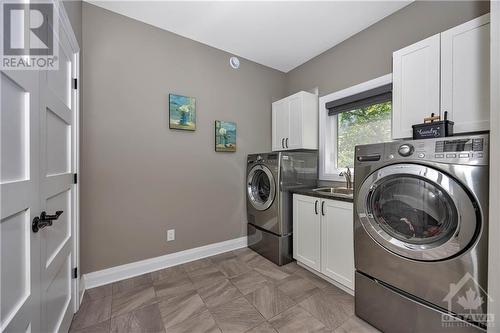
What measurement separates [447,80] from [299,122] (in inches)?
58.5

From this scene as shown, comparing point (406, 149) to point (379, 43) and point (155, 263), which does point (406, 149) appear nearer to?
point (379, 43)

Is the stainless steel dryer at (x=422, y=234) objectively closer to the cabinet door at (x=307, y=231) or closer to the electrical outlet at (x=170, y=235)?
the cabinet door at (x=307, y=231)

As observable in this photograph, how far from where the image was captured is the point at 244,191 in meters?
2.96

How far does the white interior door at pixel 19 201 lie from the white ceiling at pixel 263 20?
168cm

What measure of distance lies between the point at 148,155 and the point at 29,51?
1453 mm

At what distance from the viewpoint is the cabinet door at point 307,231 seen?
2117 millimetres

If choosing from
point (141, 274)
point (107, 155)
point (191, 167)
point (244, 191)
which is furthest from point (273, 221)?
point (107, 155)

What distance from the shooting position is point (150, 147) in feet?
7.48

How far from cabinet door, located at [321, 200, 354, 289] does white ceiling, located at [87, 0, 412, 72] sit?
1.92 meters

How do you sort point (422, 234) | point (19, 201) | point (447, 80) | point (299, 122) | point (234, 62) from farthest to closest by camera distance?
point (234, 62)
point (299, 122)
point (447, 80)
point (422, 234)
point (19, 201)

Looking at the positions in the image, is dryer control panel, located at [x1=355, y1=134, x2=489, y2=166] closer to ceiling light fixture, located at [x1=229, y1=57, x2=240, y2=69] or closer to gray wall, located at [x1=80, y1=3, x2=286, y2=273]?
gray wall, located at [x1=80, y1=3, x2=286, y2=273]

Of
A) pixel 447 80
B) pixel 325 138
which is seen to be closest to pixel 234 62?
pixel 325 138

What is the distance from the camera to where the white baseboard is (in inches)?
78.4

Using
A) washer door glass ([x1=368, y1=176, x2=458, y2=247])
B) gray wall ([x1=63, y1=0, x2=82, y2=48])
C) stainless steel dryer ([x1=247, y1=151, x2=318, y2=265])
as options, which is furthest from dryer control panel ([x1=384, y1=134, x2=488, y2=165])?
gray wall ([x1=63, y1=0, x2=82, y2=48])
